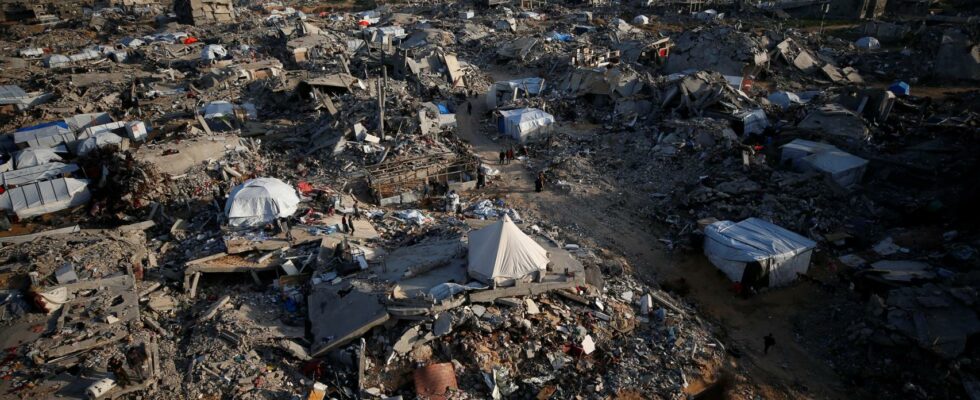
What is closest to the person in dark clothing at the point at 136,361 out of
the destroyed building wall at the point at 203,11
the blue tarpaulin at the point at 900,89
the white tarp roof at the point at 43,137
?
the white tarp roof at the point at 43,137

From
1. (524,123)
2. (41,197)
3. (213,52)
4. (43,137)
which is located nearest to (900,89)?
(524,123)

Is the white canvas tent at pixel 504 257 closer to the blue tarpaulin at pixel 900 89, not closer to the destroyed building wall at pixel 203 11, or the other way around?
the blue tarpaulin at pixel 900 89

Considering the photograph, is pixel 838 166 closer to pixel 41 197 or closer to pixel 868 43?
pixel 868 43

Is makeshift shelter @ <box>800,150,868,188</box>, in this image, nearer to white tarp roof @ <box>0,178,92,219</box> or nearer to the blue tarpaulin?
the blue tarpaulin

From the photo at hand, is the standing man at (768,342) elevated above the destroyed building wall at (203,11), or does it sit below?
below

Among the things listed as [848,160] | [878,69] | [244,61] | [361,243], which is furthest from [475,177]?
[878,69]

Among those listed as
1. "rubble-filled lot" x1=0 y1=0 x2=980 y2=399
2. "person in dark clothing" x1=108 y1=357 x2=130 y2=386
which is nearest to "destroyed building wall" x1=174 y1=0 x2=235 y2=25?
"rubble-filled lot" x1=0 y1=0 x2=980 y2=399
